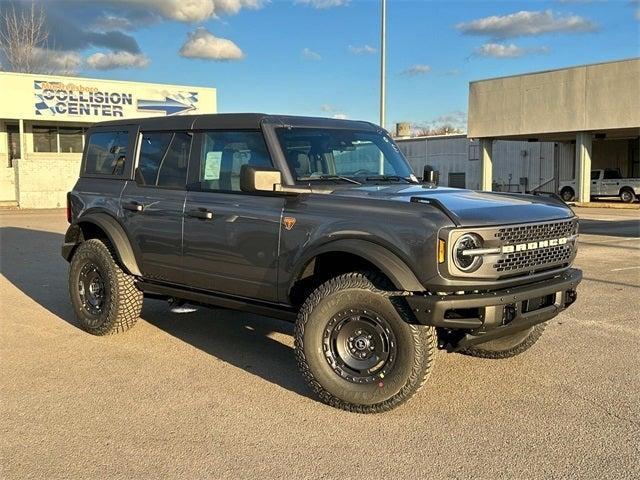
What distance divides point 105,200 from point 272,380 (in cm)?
260

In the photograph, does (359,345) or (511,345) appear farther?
(511,345)

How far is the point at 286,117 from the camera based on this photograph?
5.26m

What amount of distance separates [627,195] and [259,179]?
1256 inches

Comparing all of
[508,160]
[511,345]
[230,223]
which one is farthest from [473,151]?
[230,223]

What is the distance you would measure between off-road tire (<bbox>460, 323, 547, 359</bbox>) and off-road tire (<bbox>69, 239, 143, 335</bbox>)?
3.14 meters

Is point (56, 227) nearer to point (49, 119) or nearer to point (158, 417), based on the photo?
point (49, 119)

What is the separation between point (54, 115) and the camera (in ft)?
101

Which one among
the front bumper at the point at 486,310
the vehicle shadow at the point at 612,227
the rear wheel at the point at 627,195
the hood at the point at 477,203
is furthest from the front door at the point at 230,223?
the rear wheel at the point at 627,195

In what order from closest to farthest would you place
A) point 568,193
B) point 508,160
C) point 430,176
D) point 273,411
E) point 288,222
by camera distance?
point 273,411 → point 288,222 → point 430,176 → point 568,193 → point 508,160

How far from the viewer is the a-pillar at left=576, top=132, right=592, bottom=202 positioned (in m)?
30.1

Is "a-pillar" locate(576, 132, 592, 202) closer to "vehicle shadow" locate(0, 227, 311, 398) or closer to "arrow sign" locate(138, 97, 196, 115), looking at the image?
"arrow sign" locate(138, 97, 196, 115)

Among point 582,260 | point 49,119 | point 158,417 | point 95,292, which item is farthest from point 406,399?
point 49,119

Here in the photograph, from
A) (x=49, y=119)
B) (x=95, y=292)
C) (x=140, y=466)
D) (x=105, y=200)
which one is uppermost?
(x=49, y=119)

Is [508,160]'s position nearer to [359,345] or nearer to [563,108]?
[563,108]
